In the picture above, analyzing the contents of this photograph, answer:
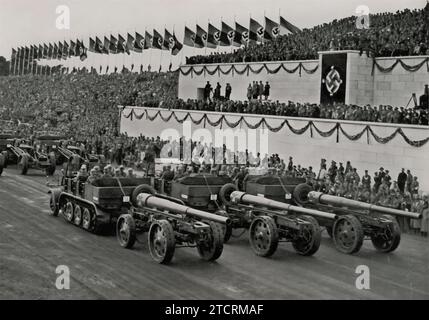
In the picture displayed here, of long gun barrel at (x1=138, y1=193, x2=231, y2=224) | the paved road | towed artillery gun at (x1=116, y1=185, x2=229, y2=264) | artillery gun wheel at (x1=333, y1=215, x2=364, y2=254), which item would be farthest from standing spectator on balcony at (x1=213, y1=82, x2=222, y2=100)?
artillery gun wheel at (x1=333, y1=215, x2=364, y2=254)

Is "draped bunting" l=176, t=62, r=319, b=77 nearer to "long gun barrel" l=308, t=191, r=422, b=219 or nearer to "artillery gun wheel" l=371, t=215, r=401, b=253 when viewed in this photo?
"long gun barrel" l=308, t=191, r=422, b=219

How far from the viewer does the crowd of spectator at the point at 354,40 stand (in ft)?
94.6

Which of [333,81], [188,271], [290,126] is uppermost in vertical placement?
[333,81]

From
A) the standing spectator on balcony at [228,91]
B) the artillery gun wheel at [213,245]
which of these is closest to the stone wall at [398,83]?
the standing spectator on balcony at [228,91]

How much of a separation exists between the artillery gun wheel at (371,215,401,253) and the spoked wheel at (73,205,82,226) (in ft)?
26.5

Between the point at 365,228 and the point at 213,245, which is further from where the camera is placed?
the point at 365,228

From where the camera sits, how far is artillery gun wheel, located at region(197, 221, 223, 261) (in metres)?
14.4

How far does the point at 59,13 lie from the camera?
17922mm

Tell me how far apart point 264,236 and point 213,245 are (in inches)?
65.6

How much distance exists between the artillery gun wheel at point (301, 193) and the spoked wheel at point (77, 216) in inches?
240

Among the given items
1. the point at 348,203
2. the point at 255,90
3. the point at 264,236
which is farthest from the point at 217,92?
the point at 264,236

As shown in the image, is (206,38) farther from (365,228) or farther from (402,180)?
(365,228)

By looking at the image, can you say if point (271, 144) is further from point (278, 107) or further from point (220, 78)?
point (220, 78)

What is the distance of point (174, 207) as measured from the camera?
1514cm
